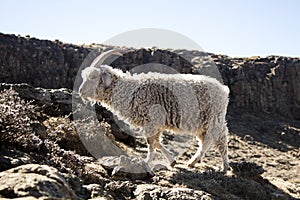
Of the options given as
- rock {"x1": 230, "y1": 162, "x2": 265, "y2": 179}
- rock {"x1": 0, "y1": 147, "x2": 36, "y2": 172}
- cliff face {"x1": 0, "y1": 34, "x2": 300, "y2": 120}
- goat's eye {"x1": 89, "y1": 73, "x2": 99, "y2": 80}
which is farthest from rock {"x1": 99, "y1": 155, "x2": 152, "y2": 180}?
cliff face {"x1": 0, "y1": 34, "x2": 300, "y2": 120}

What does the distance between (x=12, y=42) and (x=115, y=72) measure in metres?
16.1

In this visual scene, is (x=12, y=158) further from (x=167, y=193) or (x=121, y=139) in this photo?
(x=121, y=139)

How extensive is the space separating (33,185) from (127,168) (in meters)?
2.74

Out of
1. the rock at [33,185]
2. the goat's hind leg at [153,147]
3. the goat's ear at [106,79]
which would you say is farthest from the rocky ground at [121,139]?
the goat's ear at [106,79]

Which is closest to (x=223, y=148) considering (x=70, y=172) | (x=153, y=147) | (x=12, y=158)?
(x=153, y=147)

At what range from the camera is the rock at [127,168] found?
5477mm

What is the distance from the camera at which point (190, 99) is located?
7.18m

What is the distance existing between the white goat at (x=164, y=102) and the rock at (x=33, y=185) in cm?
376

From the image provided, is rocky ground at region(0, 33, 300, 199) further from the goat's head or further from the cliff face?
the goat's head

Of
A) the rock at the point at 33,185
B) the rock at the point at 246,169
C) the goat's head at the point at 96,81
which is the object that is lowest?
the rock at the point at 246,169

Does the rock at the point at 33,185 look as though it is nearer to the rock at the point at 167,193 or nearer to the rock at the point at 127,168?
the rock at the point at 167,193

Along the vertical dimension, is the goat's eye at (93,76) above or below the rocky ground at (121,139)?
above

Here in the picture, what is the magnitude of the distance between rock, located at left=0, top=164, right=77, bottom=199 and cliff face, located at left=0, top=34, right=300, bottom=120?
1805cm

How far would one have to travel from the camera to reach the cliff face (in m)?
21.2
